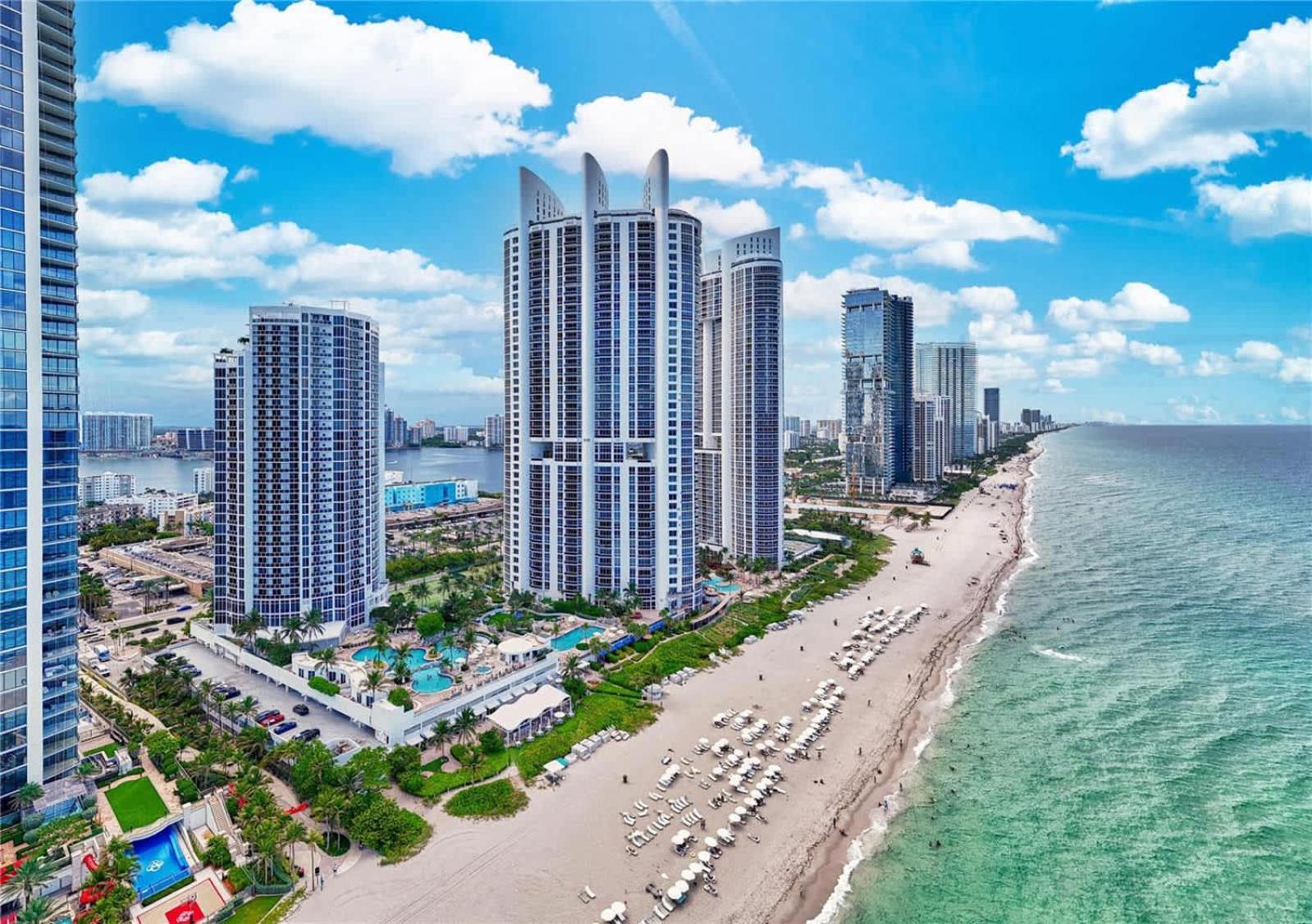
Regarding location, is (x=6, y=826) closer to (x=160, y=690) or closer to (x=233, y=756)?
(x=233, y=756)

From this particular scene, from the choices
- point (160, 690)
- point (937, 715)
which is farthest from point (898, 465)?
point (160, 690)

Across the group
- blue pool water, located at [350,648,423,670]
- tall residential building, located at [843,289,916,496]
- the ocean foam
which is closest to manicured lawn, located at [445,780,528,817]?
blue pool water, located at [350,648,423,670]

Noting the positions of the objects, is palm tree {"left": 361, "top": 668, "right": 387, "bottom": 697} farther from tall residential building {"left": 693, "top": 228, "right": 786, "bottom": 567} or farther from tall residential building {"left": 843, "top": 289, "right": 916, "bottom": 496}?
tall residential building {"left": 843, "top": 289, "right": 916, "bottom": 496}

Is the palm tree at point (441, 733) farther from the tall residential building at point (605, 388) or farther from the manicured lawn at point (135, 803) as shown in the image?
the tall residential building at point (605, 388)

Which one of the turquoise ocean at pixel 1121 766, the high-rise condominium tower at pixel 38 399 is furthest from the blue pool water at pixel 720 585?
the high-rise condominium tower at pixel 38 399

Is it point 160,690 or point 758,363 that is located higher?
point 758,363
